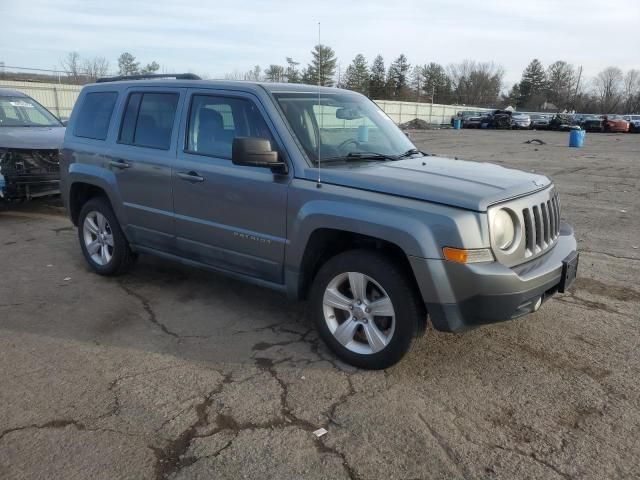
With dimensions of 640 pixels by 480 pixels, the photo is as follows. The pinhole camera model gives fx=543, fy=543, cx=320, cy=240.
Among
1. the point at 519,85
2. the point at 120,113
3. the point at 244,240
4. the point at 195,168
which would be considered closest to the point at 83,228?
the point at 120,113

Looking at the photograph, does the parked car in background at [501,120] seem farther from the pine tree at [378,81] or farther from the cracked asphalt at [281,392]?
the cracked asphalt at [281,392]

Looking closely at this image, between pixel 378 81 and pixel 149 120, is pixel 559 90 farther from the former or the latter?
pixel 149 120

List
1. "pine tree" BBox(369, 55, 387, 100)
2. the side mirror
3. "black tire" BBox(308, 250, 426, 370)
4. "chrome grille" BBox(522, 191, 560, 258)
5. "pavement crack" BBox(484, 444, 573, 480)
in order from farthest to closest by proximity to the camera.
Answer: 1. "pine tree" BBox(369, 55, 387, 100)
2. the side mirror
3. "chrome grille" BBox(522, 191, 560, 258)
4. "black tire" BBox(308, 250, 426, 370)
5. "pavement crack" BBox(484, 444, 573, 480)

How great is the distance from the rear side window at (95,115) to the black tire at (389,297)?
2.91 metres

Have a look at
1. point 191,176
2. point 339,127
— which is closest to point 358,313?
point 339,127

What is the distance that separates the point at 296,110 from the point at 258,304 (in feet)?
5.87

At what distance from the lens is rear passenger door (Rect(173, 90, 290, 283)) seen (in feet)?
13.0

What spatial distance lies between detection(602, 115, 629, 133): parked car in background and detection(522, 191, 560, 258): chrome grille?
44622mm

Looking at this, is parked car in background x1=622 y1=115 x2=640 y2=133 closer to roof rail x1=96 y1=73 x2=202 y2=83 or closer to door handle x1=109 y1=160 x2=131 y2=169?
roof rail x1=96 y1=73 x2=202 y2=83

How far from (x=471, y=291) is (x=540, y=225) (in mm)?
857

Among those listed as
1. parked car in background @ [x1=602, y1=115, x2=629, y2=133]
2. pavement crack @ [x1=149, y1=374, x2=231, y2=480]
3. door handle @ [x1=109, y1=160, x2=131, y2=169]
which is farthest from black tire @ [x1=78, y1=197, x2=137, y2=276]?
parked car in background @ [x1=602, y1=115, x2=629, y2=133]

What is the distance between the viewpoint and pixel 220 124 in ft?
14.2

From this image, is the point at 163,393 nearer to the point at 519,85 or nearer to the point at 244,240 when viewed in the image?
the point at 244,240

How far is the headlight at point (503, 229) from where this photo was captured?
325 cm
